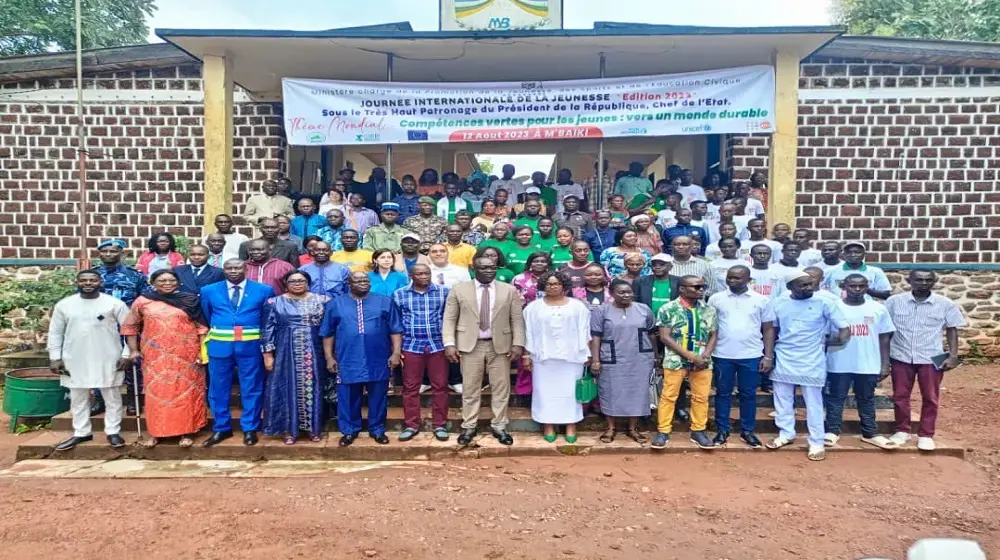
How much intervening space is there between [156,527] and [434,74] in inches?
254

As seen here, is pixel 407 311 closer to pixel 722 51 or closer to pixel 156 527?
pixel 156 527

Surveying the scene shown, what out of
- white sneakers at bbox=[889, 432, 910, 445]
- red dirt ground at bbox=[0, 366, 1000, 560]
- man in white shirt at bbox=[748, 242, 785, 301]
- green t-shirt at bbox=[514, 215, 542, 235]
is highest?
green t-shirt at bbox=[514, 215, 542, 235]

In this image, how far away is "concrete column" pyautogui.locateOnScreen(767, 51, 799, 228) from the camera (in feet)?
23.1

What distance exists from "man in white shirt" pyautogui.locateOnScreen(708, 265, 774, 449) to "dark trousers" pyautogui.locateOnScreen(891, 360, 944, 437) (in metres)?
1.11

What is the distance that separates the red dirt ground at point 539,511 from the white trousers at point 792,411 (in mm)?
245

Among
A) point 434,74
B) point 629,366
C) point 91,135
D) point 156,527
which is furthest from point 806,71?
point 91,135

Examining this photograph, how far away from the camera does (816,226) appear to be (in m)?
9.20

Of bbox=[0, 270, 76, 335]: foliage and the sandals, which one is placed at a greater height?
bbox=[0, 270, 76, 335]: foliage

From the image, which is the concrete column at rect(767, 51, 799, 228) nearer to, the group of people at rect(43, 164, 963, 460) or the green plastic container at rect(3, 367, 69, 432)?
the group of people at rect(43, 164, 963, 460)

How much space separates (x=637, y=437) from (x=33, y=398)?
18.5 feet

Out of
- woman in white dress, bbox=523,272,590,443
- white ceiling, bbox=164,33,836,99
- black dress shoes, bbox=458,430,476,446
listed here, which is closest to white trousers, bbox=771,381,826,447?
woman in white dress, bbox=523,272,590,443

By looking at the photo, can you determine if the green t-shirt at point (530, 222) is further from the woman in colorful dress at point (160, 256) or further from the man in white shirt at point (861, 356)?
the woman in colorful dress at point (160, 256)

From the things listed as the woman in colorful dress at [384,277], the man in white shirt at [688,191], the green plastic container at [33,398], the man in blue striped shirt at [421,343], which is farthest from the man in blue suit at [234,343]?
the man in white shirt at [688,191]

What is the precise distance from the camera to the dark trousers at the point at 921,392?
18.0 feet
